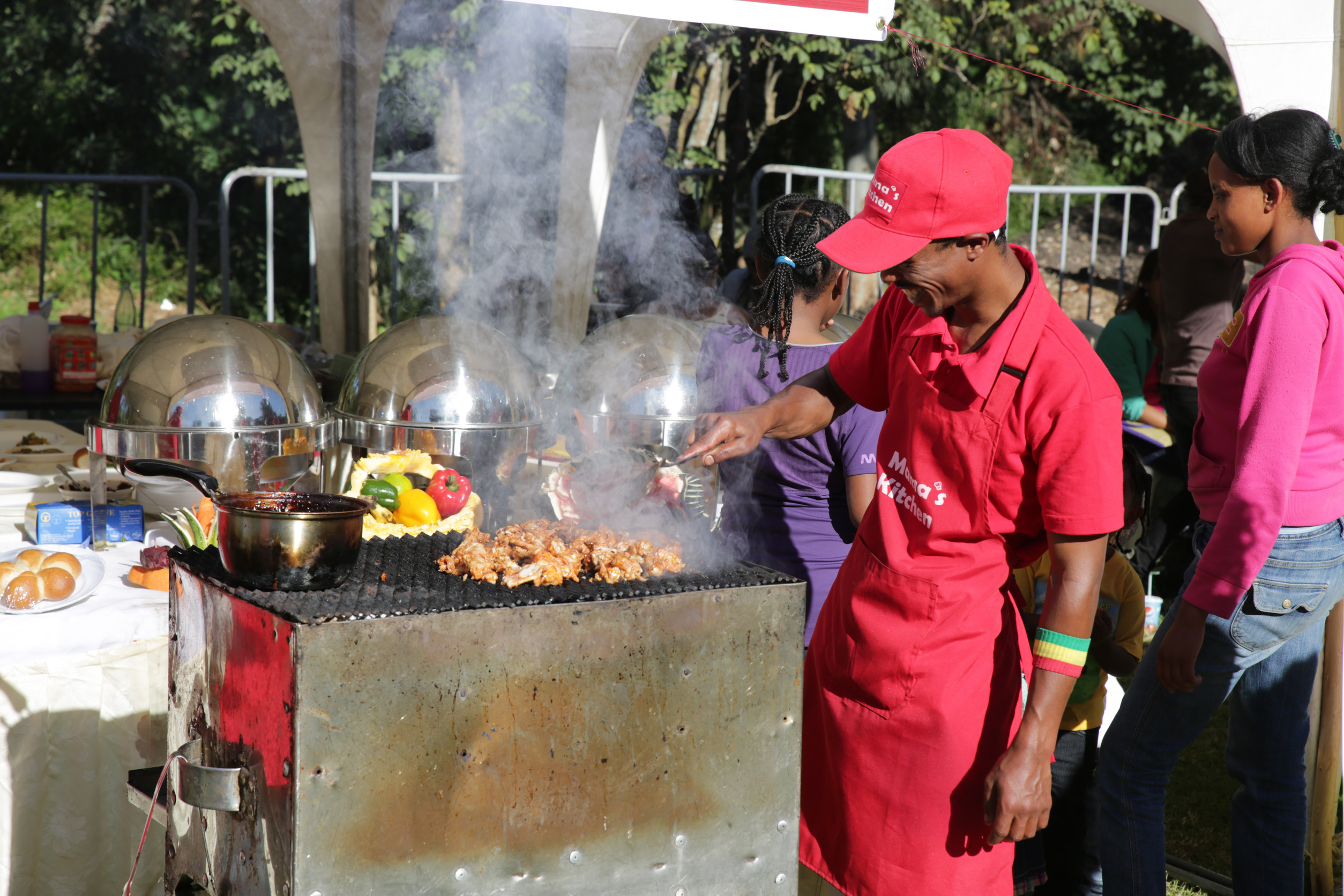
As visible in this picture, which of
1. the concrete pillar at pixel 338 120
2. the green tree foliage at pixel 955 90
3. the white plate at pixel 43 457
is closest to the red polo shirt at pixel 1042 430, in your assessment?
the white plate at pixel 43 457

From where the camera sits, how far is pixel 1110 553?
97.6 inches

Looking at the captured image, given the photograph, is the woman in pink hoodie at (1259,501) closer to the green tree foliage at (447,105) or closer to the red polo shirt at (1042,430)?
the red polo shirt at (1042,430)

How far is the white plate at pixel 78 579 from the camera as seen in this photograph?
2.54 m

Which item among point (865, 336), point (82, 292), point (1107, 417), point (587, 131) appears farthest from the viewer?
point (82, 292)

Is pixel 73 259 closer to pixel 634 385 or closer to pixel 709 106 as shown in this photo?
pixel 709 106

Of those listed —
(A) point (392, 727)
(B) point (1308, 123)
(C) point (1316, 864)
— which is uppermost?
(B) point (1308, 123)

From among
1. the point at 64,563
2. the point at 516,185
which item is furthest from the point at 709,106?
the point at 64,563

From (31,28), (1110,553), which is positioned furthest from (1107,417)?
(31,28)

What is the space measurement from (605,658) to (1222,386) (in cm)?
143

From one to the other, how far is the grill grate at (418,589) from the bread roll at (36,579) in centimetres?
64

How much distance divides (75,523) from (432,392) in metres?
1.12

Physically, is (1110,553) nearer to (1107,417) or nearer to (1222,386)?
(1222,386)

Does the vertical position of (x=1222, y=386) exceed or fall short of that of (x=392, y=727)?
it exceeds it

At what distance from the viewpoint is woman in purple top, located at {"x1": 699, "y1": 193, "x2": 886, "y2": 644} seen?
2.34 metres
